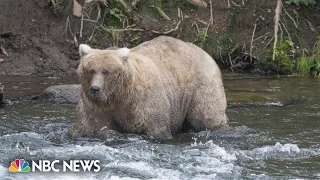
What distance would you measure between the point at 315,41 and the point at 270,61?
1.03 meters

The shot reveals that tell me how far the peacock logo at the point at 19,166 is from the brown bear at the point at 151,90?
3.54 ft

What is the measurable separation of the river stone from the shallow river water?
23cm

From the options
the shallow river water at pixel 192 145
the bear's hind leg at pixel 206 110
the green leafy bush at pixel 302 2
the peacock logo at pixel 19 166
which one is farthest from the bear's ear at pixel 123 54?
the green leafy bush at pixel 302 2

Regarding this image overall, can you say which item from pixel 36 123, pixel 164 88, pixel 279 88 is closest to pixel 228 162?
pixel 164 88

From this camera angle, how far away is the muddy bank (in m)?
15.0

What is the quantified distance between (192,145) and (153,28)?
700 cm

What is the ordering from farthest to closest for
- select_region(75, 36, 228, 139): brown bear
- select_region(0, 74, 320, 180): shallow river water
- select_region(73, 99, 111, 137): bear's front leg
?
select_region(73, 99, 111, 137): bear's front leg < select_region(75, 36, 228, 139): brown bear < select_region(0, 74, 320, 180): shallow river water

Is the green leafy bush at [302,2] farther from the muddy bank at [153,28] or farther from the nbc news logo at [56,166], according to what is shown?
the nbc news logo at [56,166]

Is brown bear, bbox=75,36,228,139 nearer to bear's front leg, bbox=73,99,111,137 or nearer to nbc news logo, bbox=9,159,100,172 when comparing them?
bear's front leg, bbox=73,99,111,137

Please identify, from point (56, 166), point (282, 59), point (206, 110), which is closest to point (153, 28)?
point (282, 59)

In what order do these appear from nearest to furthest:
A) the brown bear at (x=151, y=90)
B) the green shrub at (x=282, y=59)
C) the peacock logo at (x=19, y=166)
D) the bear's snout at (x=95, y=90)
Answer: the peacock logo at (x=19, y=166) → the bear's snout at (x=95, y=90) → the brown bear at (x=151, y=90) → the green shrub at (x=282, y=59)

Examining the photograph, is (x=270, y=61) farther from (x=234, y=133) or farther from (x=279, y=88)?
(x=234, y=133)

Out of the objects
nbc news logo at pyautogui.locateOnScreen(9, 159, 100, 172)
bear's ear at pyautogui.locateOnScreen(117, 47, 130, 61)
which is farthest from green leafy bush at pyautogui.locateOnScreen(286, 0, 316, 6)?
nbc news logo at pyautogui.locateOnScreen(9, 159, 100, 172)

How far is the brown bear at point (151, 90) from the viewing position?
834 centimetres
